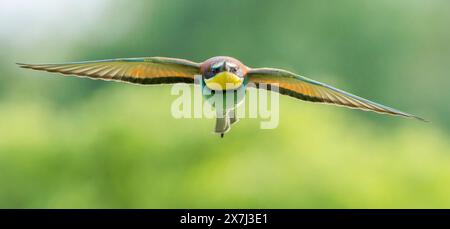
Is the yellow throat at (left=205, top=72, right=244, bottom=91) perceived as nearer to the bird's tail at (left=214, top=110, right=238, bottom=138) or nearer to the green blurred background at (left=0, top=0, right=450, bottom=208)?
the bird's tail at (left=214, top=110, right=238, bottom=138)

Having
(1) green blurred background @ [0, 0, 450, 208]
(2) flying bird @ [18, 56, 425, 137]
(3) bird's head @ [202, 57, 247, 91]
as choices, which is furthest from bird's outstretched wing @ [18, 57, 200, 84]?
(1) green blurred background @ [0, 0, 450, 208]

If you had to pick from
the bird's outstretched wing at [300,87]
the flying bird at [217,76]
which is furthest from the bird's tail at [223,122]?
the bird's outstretched wing at [300,87]

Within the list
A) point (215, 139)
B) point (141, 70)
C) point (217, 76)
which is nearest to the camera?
point (217, 76)

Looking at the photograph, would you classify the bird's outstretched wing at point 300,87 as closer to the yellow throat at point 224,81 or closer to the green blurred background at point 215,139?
the yellow throat at point 224,81

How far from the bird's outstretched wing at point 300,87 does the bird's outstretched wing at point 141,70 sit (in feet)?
0.62

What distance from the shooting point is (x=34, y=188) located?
461cm

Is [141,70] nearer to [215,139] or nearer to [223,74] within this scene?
[223,74]

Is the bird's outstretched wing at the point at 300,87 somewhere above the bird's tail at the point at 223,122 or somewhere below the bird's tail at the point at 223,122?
above

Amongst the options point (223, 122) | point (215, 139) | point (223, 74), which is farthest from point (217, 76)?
point (215, 139)

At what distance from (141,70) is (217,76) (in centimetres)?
32

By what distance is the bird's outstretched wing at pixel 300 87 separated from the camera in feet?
7.25

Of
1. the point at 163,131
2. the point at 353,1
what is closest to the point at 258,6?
the point at 353,1

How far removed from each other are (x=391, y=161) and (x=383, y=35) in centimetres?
267

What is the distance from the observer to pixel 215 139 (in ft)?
14.7
